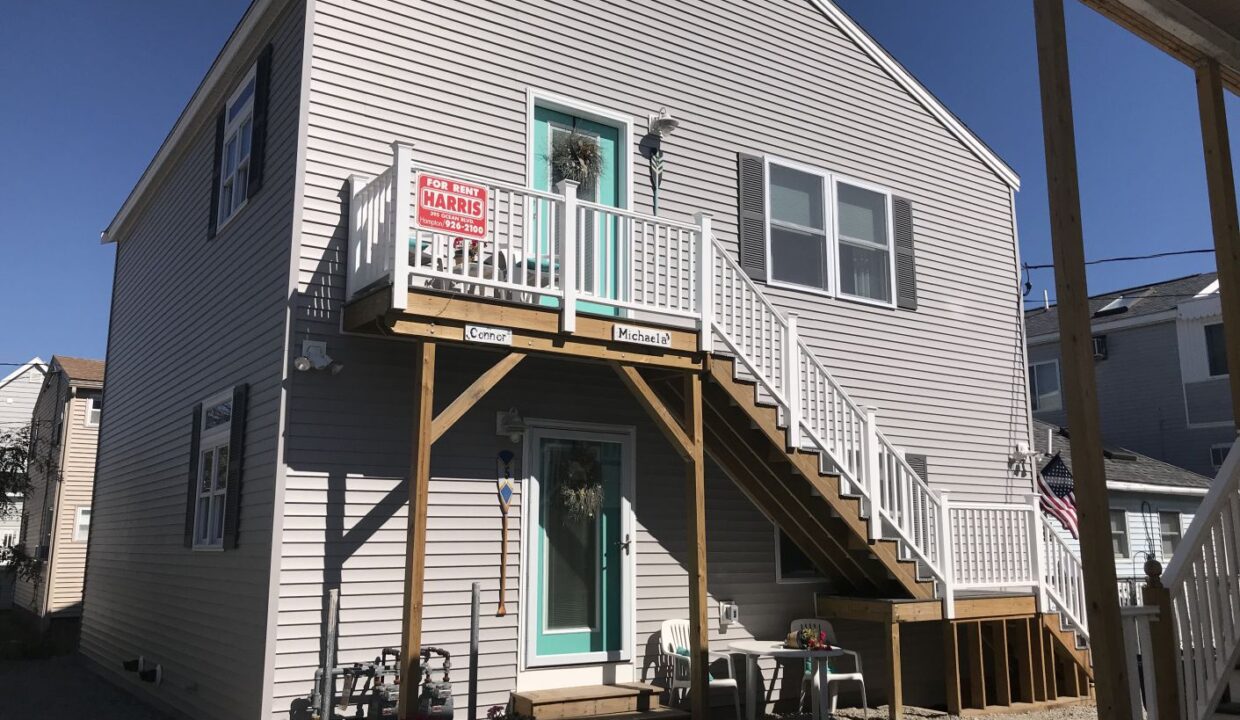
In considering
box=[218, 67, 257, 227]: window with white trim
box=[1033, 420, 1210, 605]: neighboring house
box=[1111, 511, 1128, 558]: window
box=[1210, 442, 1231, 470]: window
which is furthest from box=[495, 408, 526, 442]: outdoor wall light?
box=[1210, 442, 1231, 470]: window

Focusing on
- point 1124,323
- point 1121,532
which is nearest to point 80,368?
point 1121,532

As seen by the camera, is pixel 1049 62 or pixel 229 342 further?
pixel 229 342

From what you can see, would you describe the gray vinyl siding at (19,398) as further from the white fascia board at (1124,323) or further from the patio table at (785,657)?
the patio table at (785,657)

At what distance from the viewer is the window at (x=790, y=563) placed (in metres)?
10.4

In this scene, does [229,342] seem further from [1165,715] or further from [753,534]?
[1165,715]

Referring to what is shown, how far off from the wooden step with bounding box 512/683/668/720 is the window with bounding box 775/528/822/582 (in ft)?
7.34

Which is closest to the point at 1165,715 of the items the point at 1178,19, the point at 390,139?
the point at 1178,19

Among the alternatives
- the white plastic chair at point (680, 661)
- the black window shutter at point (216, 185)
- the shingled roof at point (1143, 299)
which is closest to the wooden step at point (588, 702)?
the white plastic chair at point (680, 661)

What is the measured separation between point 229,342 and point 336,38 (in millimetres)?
3068

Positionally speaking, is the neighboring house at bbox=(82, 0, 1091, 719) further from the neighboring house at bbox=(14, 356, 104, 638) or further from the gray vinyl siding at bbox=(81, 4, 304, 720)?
the neighboring house at bbox=(14, 356, 104, 638)

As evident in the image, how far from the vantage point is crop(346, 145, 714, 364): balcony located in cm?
728

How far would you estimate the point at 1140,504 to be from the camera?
1931 cm

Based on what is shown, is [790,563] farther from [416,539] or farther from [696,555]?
[416,539]

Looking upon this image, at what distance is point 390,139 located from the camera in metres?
8.73
